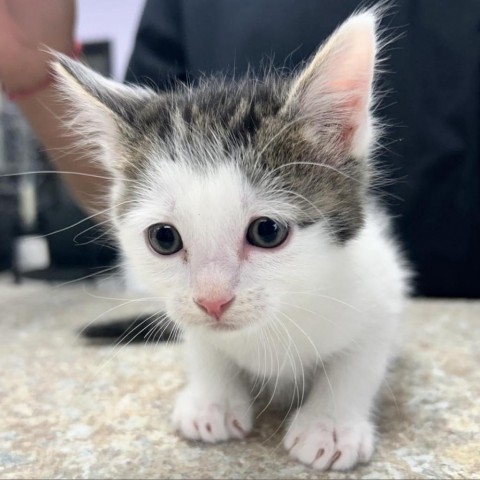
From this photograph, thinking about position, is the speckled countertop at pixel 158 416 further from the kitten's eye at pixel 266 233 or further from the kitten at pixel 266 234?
the kitten's eye at pixel 266 233

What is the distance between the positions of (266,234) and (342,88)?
28cm

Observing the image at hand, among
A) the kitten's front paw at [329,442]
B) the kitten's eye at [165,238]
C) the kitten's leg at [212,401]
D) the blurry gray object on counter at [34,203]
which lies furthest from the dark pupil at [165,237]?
the blurry gray object on counter at [34,203]

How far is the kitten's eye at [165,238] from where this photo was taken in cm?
90

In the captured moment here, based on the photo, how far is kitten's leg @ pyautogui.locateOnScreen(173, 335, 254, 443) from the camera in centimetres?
101

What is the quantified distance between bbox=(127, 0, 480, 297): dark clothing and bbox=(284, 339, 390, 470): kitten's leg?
75 cm

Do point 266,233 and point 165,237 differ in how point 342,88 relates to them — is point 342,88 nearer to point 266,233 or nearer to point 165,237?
point 266,233

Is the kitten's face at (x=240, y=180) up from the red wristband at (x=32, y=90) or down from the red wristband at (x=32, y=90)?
down

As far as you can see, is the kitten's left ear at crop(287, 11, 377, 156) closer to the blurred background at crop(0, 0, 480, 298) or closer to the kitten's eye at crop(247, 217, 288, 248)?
the kitten's eye at crop(247, 217, 288, 248)

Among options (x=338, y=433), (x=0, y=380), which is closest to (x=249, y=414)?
(x=338, y=433)

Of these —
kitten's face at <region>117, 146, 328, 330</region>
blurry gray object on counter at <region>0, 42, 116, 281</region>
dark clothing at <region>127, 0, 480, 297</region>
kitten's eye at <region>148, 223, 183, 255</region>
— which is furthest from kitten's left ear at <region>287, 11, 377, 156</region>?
blurry gray object on counter at <region>0, 42, 116, 281</region>

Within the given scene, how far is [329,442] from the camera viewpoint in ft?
3.06

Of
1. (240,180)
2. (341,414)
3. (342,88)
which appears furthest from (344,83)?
(341,414)

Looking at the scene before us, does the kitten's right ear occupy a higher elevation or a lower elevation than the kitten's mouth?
higher

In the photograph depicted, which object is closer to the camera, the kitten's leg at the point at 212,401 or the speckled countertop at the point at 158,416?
the speckled countertop at the point at 158,416
